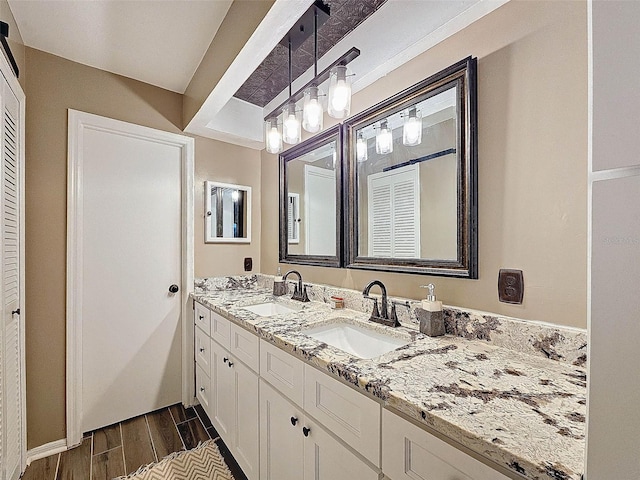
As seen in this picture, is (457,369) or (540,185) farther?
(540,185)

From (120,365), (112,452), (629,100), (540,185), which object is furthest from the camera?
(120,365)

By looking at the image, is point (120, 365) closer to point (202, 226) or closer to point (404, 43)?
point (202, 226)

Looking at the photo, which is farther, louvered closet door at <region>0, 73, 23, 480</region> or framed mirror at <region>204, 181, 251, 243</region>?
framed mirror at <region>204, 181, 251, 243</region>

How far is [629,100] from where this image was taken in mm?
388

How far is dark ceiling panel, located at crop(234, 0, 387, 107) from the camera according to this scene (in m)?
1.42

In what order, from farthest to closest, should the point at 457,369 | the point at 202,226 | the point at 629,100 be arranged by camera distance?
1. the point at 202,226
2. the point at 457,369
3. the point at 629,100

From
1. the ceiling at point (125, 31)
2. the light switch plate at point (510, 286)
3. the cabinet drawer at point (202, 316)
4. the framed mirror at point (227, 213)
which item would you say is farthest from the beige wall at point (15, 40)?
the light switch plate at point (510, 286)

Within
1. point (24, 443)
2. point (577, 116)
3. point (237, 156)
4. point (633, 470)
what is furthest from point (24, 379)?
point (577, 116)

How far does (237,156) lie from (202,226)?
0.66 metres

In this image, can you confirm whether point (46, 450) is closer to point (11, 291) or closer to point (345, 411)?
point (11, 291)

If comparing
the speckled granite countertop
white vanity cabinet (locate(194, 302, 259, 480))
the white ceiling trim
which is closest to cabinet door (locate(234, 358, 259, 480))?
white vanity cabinet (locate(194, 302, 259, 480))

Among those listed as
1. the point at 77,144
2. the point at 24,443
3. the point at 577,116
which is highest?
the point at 77,144

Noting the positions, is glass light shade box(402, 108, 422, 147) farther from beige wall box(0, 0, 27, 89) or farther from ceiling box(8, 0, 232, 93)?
beige wall box(0, 0, 27, 89)

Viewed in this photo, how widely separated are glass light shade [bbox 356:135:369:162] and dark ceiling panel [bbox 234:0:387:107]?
53cm
